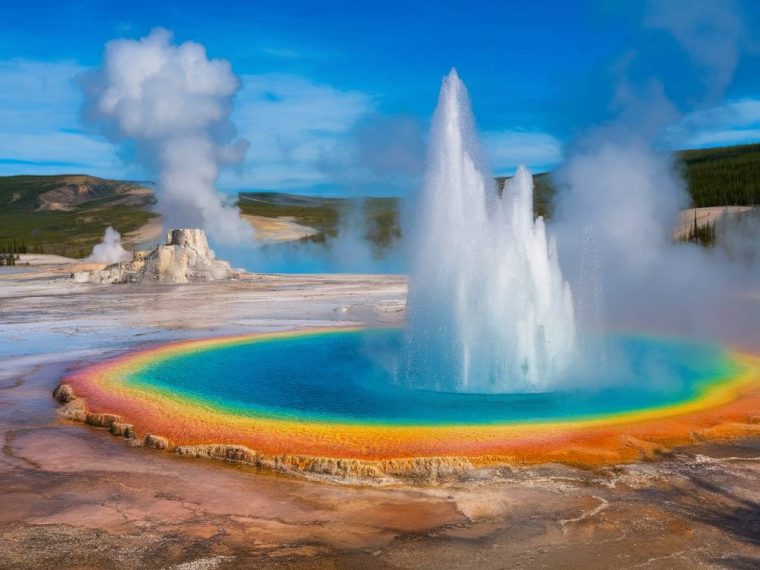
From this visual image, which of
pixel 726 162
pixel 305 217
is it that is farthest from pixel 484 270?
pixel 305 217

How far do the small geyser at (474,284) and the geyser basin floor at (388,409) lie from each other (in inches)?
32.4

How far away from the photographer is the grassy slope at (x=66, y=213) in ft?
315

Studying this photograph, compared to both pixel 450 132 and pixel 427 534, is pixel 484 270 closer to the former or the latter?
pixel 450 132

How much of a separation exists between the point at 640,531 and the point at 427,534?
1810 mm

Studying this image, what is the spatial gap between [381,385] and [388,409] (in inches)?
64.6

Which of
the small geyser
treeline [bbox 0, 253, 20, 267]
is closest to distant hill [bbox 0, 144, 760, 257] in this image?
treeline [bbox 0, 253, 20, 267]

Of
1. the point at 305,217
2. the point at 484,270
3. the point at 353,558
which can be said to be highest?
the point at 305,217

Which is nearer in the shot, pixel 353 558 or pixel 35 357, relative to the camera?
pixel 353 558

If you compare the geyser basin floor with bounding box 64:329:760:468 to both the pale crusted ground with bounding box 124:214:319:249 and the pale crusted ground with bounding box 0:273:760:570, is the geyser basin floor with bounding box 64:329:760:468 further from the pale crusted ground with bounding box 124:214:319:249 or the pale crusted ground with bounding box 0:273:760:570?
the pale crusted ground with bounding box 124:214:319:249

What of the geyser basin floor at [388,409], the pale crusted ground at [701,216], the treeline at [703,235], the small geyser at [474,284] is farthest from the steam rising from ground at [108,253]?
the small geyser at [474,284]

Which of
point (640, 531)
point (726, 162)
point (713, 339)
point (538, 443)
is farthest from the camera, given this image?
point (726, 162)

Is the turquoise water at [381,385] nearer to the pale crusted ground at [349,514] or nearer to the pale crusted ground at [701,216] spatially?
the pale crusted ground at [349,514]

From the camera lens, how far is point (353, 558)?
5516mm

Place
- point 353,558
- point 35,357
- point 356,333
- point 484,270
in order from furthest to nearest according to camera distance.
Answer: point 356,333, point 35,357, point 484,270, point 353,558
